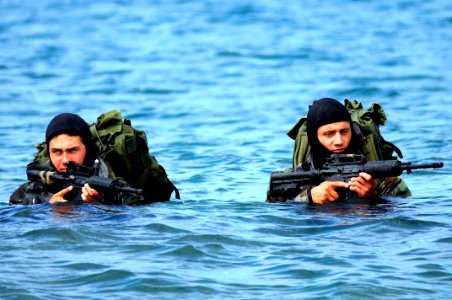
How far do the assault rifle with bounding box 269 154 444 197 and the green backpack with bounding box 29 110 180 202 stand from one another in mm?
1306

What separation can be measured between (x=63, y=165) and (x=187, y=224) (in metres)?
1.28

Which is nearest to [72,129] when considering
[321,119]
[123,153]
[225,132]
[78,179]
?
[78,179]

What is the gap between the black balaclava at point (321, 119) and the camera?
1240 cm

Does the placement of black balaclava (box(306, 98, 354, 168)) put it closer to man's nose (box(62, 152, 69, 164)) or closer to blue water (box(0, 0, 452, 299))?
blue water (box(0, 0, 452, 299))

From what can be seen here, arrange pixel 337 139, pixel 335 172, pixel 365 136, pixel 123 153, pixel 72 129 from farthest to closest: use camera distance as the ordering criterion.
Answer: pixel 123 153
pixel 365 136
pixel 72 129
pixel 337 139
pixel 335 172

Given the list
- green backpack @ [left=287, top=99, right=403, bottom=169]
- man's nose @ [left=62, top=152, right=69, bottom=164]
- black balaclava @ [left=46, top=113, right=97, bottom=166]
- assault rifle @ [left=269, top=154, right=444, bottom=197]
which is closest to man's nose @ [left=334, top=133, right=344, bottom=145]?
assault rifle @ [left=269, top=154, right=444, bottom=197]

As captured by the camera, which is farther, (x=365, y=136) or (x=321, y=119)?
(x=365, y=136)

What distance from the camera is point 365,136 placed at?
41.8ft

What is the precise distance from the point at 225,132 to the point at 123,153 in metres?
Result: 7.68

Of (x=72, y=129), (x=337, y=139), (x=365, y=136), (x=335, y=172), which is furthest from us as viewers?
(x=365, y=136)

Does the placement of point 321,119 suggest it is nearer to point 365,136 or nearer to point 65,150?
point 365,136

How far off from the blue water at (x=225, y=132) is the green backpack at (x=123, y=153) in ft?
1.19

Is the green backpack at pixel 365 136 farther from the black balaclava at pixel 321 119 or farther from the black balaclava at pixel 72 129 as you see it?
the black balaclava at pixel 72 129

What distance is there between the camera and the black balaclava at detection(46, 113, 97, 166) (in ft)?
40.9
